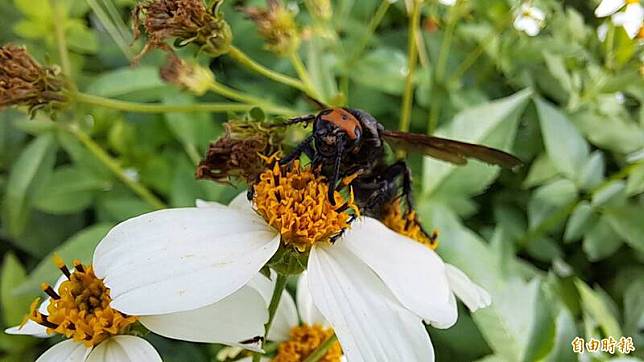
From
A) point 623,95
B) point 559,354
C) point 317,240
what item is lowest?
point 559,354

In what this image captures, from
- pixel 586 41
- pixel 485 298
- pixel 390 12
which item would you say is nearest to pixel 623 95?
pixel 586 41

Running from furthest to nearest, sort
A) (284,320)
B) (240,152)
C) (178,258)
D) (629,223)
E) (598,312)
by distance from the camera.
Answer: (629,223) < (598,312) < (284,320) < (240,152) < (178,258)

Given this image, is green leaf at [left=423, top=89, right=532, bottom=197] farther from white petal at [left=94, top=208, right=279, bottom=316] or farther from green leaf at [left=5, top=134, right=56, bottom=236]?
green leaf at [left=5, top=134, right=56, bottom=236]

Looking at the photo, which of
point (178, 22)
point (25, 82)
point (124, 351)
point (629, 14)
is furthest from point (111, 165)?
point (629, 14)

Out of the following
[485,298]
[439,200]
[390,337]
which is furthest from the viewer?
[439,200]

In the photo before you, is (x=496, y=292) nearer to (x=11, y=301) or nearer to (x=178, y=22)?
(x=178, y=22)

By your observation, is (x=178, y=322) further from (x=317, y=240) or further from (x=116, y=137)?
(x=116, y=137)

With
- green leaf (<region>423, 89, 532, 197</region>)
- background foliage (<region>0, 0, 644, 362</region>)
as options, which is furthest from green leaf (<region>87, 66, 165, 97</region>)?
green leaf (<region>423, 89, 532, 197</region>)
